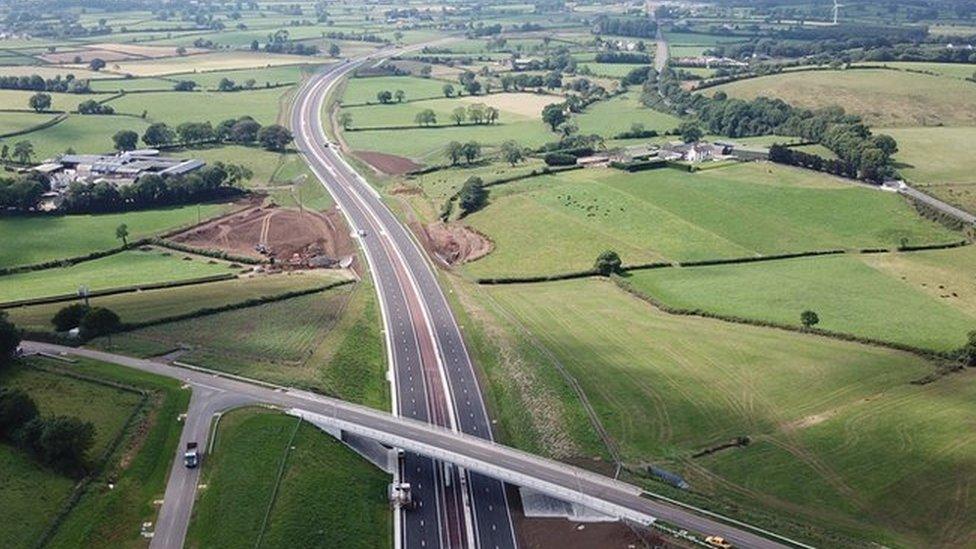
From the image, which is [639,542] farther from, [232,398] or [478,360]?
[232,398]

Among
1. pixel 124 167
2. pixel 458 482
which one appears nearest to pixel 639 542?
pixel 458 482

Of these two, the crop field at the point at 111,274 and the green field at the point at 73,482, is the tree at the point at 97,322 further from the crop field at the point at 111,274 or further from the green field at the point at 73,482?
the crop field at the point at 111,274

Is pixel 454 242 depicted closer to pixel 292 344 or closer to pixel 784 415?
pixel 292 344

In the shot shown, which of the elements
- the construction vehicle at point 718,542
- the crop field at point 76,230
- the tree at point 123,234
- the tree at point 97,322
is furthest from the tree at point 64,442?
the tree at point 123,234

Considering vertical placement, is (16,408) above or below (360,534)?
above

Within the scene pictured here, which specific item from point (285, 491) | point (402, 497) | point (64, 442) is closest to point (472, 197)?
point (402, 497)

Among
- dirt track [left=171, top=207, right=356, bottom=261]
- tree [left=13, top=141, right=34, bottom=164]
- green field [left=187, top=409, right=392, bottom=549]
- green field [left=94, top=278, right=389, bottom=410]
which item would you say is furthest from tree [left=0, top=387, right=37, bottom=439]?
tree [left=13, top=141, right=34, bottom=164]
